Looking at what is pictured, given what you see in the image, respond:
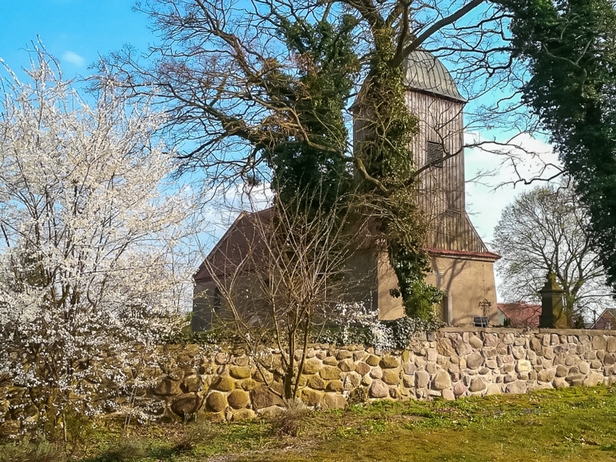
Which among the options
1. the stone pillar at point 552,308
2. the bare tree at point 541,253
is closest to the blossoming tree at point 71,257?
the stone pillar at point 552,308

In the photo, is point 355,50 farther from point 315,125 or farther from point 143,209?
point 143,209

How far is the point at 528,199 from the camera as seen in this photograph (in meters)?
27.5

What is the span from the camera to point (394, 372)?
34.7ft

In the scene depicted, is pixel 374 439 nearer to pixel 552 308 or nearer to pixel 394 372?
pixel 394 372

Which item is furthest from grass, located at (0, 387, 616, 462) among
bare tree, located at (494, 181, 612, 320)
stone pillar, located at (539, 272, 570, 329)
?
bare tree, located at (494, 181, 612, 320)

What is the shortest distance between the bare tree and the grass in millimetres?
17856

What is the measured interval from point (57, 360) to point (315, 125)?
9.23m

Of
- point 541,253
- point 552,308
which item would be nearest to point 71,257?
point 552,308

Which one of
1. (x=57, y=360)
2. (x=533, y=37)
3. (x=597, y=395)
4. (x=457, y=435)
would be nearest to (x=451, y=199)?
(x=533, y=37)

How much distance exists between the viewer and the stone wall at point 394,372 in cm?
878

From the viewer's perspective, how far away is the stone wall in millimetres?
8784

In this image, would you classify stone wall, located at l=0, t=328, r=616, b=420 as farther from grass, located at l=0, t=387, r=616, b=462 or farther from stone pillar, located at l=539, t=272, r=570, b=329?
stone pillar, located at l=539, t=272, r=570, b=329

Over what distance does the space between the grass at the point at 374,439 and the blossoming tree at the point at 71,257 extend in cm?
83

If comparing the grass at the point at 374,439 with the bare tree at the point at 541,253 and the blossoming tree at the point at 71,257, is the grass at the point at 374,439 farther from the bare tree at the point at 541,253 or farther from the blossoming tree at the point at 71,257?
the bare tree at the point at 541,253
